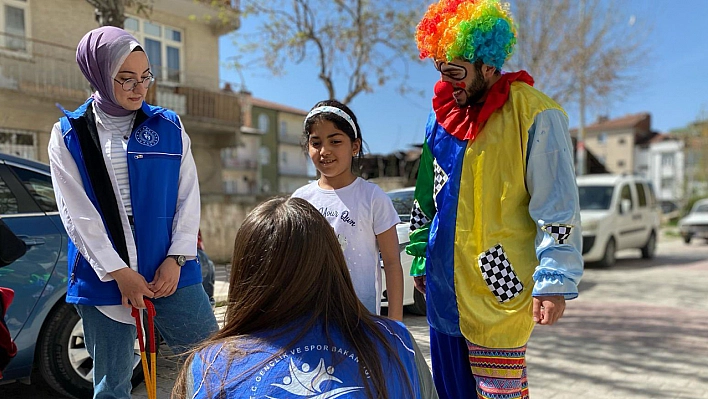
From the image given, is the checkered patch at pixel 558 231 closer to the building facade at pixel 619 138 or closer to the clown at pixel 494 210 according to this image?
the clown at pixel 494 210

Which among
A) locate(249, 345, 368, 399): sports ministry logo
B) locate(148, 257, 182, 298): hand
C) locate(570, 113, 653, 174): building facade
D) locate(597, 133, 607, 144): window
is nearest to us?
locate(249, 345, 368, 399): sports ministry logo

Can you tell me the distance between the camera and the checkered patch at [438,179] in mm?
2020

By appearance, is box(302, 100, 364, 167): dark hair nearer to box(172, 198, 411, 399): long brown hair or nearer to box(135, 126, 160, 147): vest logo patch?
box(135, 126, 160, 147): vest logo patch

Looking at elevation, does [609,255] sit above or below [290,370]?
below

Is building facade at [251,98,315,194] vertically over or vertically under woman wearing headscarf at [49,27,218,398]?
over

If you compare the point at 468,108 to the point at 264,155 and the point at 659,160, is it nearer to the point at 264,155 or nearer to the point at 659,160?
the point at 264,155

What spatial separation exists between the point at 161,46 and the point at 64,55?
11.3 ft

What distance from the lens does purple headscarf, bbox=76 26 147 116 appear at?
1.92m

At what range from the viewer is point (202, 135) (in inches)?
562

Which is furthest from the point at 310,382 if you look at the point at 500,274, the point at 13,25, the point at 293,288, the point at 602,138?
the point at 602,138

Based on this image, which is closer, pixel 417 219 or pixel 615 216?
pixel 417 219

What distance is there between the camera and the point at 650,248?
12.7m

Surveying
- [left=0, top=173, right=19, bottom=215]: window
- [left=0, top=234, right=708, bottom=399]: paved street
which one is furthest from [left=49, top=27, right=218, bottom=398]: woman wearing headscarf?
[left=0, top=173, right=19, bottom=215]: window

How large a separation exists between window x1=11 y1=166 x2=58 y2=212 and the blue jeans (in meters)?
1.55
